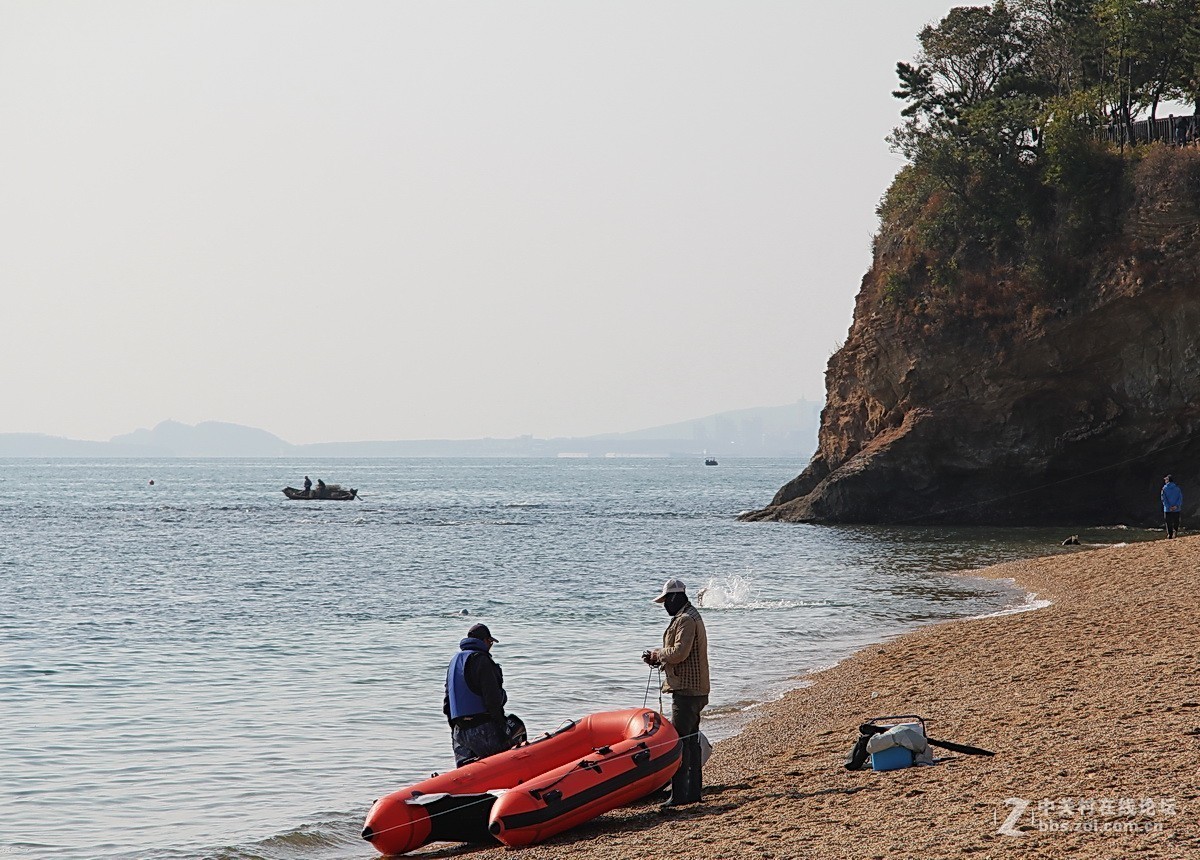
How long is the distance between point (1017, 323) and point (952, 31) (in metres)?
15.8

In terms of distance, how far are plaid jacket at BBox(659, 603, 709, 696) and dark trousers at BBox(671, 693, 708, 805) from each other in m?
0.11

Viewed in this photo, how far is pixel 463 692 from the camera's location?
1066 cm

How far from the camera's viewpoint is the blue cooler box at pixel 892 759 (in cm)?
1000

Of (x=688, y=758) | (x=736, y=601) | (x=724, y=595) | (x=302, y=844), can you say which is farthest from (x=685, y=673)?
(x=724, y=595)

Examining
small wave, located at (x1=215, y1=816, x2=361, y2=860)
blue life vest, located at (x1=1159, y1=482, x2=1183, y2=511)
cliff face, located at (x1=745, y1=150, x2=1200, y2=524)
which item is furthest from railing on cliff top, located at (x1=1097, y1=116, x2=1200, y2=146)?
small wave, located at (x1=215, y1=816, x2=361, y2=860)

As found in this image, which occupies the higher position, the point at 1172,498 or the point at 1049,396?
the point at 1049,396

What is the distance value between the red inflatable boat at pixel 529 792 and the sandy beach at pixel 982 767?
8.4 inches

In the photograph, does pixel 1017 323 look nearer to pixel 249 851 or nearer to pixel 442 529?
pixel 442 529

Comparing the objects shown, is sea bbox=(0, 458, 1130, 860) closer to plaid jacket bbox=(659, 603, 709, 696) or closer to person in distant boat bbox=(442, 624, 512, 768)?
person in distant boat bbox=(442, 624, 512, 768)

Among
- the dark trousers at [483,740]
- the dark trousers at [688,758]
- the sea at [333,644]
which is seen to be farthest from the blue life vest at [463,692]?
the dark trousers at [688,758]

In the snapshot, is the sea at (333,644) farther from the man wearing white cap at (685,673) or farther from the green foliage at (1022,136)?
the green foliage at (1022,136)

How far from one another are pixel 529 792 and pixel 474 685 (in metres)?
1.41

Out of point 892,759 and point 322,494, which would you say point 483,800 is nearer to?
point 892,759

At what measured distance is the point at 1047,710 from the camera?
1153 centimetres
